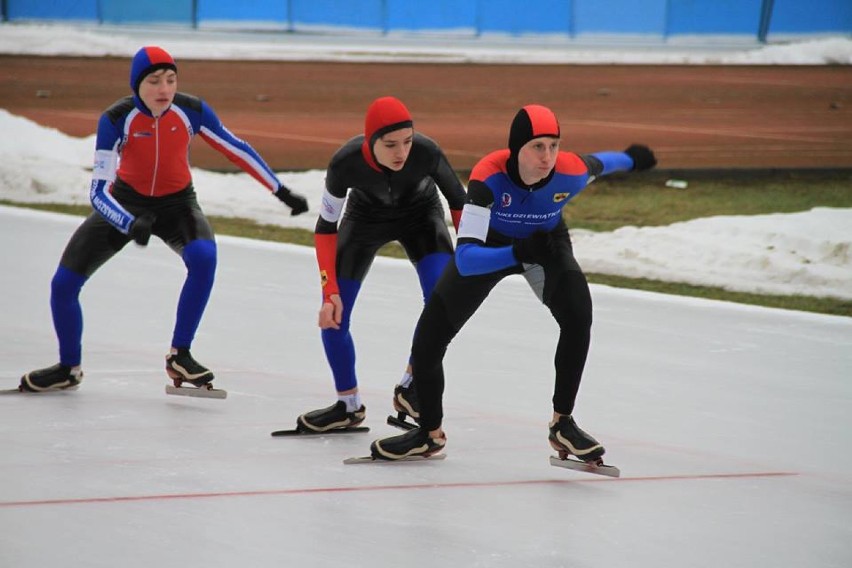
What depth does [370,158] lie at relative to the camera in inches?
244

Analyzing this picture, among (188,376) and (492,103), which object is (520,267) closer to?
(188,376)

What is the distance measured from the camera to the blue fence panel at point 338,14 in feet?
113

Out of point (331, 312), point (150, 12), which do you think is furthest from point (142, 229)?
point (150, 12)

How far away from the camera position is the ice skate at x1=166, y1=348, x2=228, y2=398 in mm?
7035

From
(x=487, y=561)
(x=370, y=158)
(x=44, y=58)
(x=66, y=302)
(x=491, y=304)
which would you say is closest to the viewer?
(x=487, y=561)

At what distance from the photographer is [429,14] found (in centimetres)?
3475

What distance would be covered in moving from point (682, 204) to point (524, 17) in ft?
68.0

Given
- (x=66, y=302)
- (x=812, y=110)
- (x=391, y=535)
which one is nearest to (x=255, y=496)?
(x=391, y=535)

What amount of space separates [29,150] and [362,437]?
37.7ft

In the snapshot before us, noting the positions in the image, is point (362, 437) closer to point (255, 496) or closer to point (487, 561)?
point (255, 496)

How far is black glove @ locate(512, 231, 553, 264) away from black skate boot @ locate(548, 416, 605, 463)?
79cm

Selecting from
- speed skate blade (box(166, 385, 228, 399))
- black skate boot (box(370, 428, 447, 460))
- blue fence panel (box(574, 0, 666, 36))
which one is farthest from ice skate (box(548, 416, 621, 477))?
blue fence panel (box(574, 0, 666, 36))

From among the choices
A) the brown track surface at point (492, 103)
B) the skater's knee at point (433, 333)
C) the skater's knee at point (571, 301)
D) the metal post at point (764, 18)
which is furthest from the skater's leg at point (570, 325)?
the metal post at point (764, 18)

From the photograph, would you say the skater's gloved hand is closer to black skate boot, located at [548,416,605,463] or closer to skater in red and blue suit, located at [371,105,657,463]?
skater in red and blue suit, located at [371,105,657,463]
